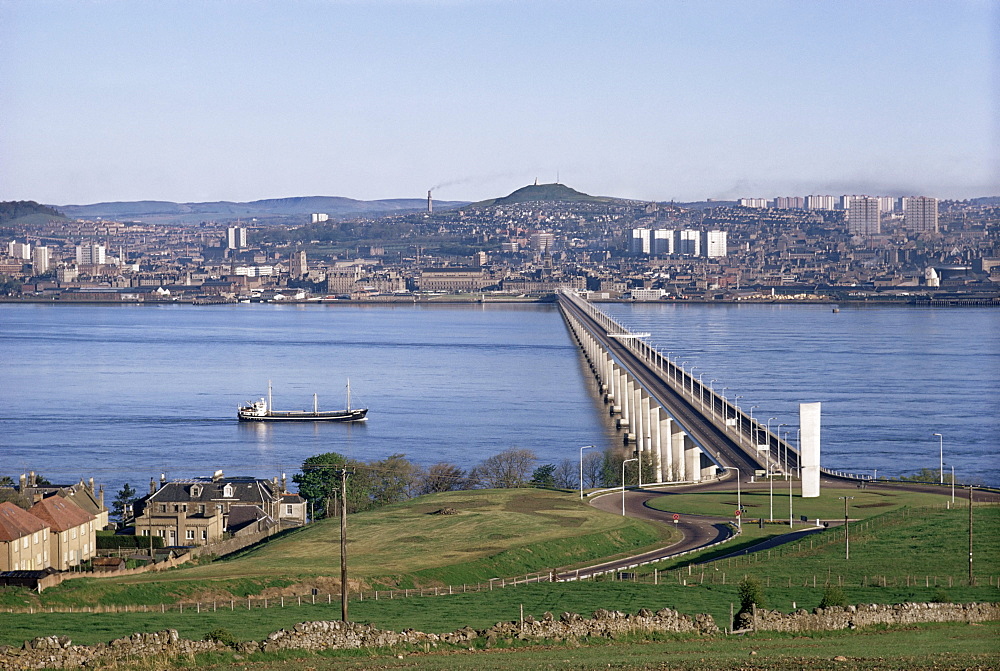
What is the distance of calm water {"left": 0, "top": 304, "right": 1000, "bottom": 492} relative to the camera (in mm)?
33469

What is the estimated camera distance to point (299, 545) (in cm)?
1866

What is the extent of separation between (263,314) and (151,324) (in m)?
23.1

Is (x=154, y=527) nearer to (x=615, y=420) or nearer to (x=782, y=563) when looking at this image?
(x=782, y=563)

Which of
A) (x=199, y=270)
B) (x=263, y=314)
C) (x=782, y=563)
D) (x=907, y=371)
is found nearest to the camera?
(x=782, y=563)

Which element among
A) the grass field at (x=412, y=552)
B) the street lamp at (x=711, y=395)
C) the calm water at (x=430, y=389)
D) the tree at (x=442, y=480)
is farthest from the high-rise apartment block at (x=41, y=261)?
the grass field at (x=412, y=552)

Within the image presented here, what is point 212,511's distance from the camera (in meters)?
23.3

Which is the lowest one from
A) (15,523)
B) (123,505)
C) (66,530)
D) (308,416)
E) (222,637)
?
(308,416)

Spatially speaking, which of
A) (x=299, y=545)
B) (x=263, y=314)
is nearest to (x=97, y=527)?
(x=299, y=545)

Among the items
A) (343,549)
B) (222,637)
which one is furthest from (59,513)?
(222,637)

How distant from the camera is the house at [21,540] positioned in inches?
707

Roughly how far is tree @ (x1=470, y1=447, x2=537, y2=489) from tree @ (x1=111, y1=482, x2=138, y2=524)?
6.98 m

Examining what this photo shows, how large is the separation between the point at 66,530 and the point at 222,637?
10.2m

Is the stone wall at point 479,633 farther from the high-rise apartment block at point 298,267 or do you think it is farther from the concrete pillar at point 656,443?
the high-rise apartment block at point 298,267

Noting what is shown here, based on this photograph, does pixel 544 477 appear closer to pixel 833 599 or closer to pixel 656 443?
pixel 656 443
